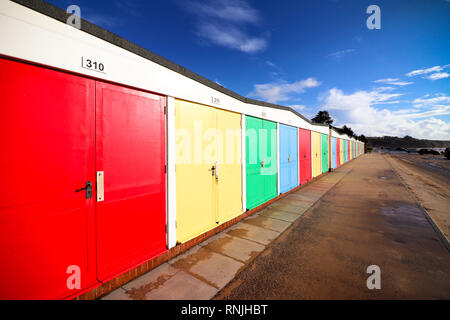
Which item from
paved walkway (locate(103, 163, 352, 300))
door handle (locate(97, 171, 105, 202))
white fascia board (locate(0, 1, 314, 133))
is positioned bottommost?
paved walkway (locate(103, 163, 352, 300))

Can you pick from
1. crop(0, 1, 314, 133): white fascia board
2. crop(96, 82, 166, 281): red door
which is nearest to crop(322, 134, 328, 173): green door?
crop(0, 1, 314, 133): white fascia board

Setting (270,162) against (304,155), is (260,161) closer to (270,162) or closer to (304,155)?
(270,162)

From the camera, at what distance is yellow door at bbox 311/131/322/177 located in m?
10.1

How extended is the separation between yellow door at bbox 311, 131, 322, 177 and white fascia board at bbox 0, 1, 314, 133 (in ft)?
28.4

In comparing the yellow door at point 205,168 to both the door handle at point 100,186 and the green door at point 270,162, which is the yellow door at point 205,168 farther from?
the green door at point 270,162

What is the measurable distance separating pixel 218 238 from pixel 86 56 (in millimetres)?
3670

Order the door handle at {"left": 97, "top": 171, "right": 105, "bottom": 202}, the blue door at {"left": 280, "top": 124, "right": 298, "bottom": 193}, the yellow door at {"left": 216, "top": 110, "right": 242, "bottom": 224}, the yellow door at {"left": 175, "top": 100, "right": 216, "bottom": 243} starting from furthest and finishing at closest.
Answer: the blue door at {"left": 280, "top": 124, "right": 298, "bottom": 193} < the yellow door at {"left": 216, "top": 110, "right": 242, "bottom": 224} < the yellow door at {"left": 175, "top": 100, "right": 216, "bottom": 243} < the door handle at {"left": 97, "top": 171, "right": 105, "bottom": 202}

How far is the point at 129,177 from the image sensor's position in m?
2.60

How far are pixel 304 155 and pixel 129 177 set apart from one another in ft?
26.9

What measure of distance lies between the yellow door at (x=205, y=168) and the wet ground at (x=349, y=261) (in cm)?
130

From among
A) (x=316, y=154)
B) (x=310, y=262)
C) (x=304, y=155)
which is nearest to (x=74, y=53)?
(x=310, y=262)

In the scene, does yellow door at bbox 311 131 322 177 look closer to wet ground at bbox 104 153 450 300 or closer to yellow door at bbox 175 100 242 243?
wet ground at bbox 104 153 450 300

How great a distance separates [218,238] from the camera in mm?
3785

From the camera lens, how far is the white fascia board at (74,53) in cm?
169
